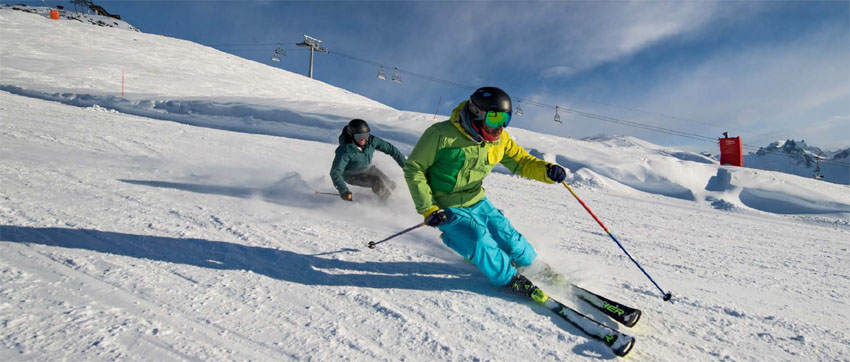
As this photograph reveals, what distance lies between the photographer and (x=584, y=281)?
309 centimetres

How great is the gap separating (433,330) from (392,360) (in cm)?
36

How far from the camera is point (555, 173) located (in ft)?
10.0

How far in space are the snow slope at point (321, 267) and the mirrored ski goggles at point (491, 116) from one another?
1.23m

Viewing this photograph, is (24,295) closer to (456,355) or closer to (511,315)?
(456,355)

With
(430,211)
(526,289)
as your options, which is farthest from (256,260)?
(526,289)

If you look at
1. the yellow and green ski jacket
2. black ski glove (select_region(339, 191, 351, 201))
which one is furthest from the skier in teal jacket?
the yellow and green ski jacket

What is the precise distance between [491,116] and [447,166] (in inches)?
19.6

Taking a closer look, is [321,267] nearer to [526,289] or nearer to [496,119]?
[526,289]

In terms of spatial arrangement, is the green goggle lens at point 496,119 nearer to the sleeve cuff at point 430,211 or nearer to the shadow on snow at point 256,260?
the sleeve cuff at point 430,211

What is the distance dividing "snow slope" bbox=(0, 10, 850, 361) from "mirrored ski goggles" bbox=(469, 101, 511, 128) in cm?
123

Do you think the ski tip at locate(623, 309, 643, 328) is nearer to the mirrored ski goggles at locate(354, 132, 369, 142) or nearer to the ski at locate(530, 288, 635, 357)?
the ski at locate(530, 288, 635, 357)

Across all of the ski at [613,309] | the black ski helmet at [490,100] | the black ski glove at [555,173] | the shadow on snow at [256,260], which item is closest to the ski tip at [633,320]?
the ski at [613,309]

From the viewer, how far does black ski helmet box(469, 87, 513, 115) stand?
2680 mm

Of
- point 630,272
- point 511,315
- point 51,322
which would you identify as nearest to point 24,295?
point 51,322
